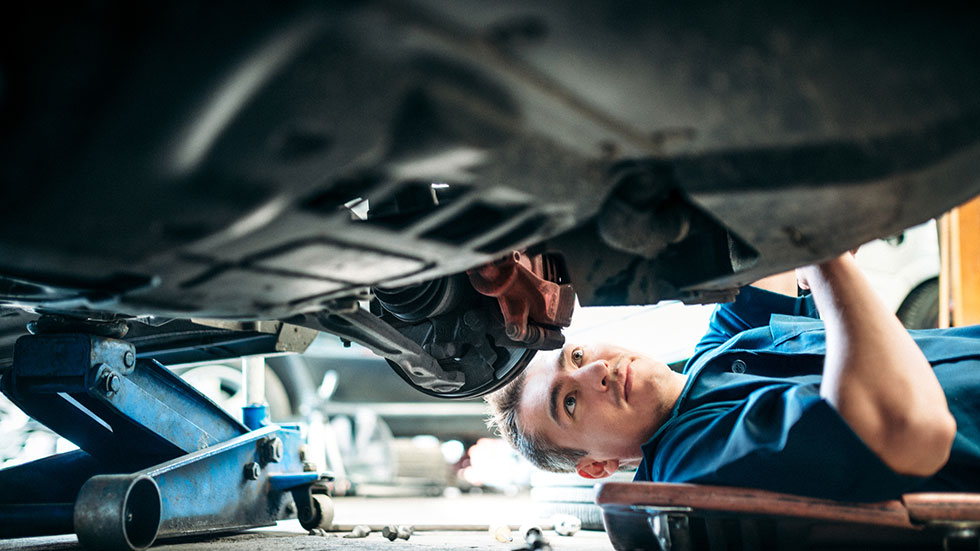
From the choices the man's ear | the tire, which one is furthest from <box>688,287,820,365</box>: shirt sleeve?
the tire

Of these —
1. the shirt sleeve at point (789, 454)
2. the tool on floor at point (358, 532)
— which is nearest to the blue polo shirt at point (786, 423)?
the shirt sleeve at point (789, 454)

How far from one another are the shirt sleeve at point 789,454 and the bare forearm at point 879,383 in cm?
2

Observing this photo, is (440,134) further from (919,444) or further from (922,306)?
(922,306)

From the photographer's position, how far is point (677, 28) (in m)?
0.57

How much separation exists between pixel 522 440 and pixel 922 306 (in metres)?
2.12

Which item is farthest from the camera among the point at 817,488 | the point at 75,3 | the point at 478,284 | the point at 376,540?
the point at 376,540

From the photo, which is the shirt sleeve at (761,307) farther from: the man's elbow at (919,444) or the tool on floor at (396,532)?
the tool on floor at (396,532)

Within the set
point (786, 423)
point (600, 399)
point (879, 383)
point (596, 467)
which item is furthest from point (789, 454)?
point (596, 467)

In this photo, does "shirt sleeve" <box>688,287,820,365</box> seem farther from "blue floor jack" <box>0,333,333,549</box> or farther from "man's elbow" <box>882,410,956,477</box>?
"blue floor jack" <box>0,333,333,549</box>

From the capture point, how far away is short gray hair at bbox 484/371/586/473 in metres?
1.94

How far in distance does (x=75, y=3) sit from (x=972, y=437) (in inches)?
53.0

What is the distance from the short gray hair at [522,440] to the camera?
1944 mm

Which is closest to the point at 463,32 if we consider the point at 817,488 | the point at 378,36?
the point at 378,36

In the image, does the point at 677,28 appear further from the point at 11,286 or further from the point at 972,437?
the point at 972,437
